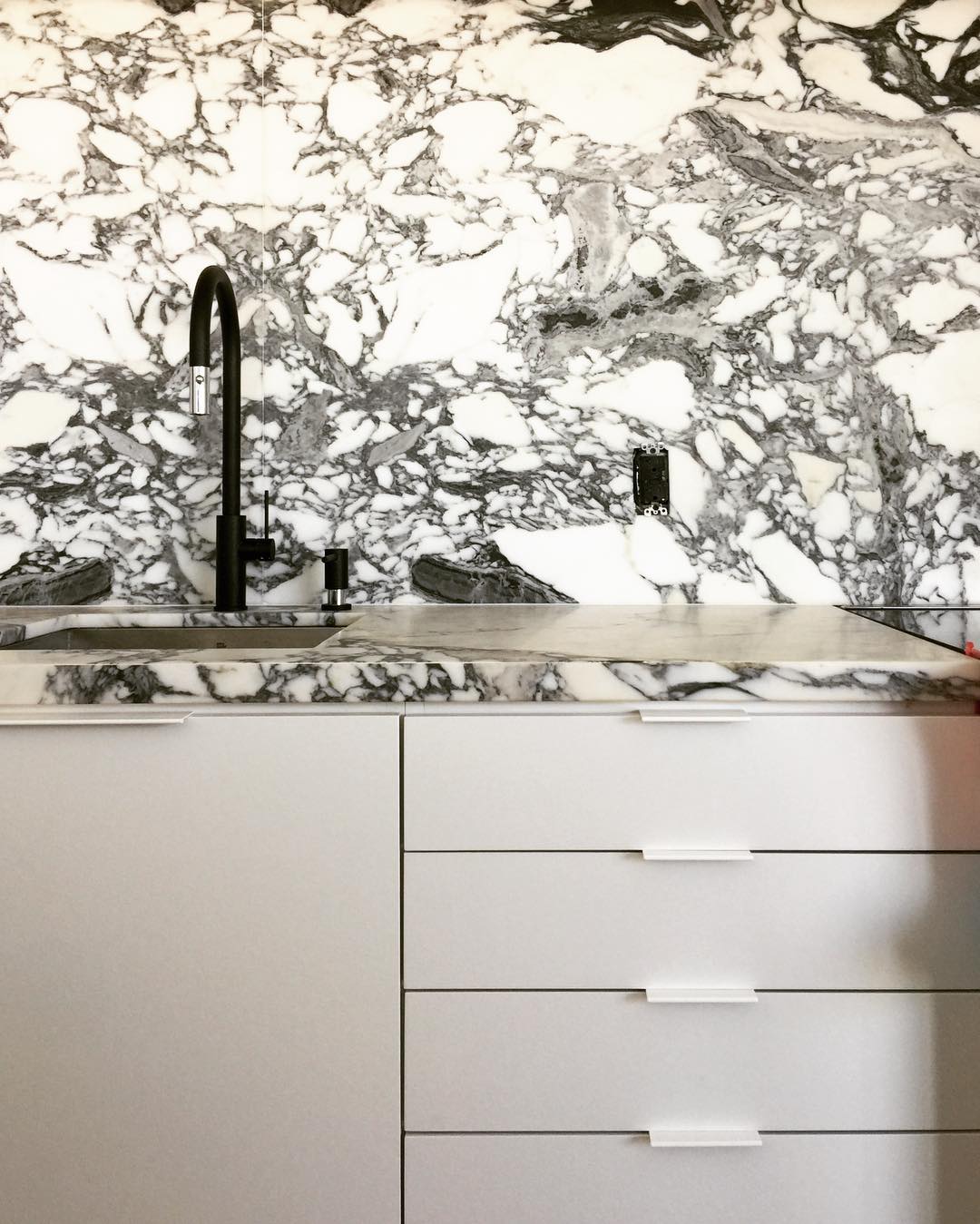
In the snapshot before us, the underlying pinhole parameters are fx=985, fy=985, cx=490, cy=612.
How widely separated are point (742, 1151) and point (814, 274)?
52.4 inches

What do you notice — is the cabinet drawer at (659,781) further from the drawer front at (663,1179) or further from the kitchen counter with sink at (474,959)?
the drawer front at (663,1179)

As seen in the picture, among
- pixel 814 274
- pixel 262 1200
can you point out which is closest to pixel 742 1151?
pixel 262 1200

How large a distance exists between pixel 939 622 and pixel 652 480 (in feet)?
1.68

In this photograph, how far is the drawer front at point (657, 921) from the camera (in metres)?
1.03

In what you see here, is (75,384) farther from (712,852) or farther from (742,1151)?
(742,1151)

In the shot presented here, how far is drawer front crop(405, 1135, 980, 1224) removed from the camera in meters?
1.04

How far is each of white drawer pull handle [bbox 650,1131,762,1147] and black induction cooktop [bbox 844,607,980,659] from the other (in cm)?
56

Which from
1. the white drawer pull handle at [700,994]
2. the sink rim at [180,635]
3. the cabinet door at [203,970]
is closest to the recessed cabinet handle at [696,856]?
the white drawer pull handle at [700,994]

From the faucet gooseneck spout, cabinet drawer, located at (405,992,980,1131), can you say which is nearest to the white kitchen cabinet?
cabinet drawer, located at (405,992,980,1131)

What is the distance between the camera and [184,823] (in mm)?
1035

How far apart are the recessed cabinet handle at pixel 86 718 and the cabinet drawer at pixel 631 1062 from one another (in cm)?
40

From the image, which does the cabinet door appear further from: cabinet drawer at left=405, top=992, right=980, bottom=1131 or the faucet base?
the faucet base

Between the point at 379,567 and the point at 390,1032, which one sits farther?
the point at 379,567

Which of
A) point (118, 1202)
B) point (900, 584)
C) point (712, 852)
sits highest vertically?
point (900, 584)
